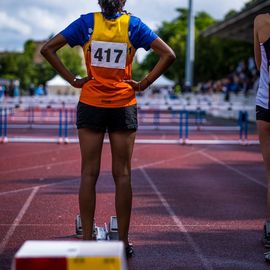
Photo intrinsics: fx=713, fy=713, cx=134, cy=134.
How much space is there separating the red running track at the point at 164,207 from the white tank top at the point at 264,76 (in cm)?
118

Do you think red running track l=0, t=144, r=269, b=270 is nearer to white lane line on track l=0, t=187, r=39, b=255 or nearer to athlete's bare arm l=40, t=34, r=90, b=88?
white lane line on track l=0, t=187, r=39, b=255

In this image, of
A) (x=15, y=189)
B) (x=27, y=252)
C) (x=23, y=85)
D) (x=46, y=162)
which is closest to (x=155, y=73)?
(x=27, y=252)

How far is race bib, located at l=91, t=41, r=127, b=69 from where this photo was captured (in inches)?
194

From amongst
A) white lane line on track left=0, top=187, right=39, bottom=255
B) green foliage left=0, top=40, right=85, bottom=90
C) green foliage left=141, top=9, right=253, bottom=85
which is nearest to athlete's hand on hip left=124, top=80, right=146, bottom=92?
white lane line on track left=0, top=187, right=39, bottom=255

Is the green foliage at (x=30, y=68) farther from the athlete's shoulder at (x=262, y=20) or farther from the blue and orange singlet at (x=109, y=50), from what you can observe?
the blue and orange singlet at (x=109, y=50)

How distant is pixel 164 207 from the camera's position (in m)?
7.90

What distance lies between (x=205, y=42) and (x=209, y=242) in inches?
3017

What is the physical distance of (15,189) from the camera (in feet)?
30.3

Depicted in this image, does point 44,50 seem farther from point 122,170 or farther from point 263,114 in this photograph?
point 263,114

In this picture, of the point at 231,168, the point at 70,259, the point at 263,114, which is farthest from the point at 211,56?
the point at 70,259

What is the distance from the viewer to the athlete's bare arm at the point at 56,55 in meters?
4.96

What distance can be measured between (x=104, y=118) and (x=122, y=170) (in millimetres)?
425

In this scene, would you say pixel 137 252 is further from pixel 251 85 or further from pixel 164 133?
pixel 251 85

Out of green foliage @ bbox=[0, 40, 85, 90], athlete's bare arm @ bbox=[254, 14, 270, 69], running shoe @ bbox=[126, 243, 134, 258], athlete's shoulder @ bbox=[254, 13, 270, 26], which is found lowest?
running shoe @ bbox=[126, 243, 134, 258]
